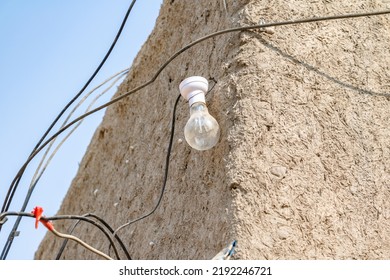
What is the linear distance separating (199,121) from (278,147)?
39cm

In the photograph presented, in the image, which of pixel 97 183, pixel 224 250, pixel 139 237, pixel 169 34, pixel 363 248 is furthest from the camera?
pixel 97 183

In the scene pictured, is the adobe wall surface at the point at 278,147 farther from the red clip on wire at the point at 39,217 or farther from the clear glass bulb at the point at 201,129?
the red clip on wire at the point at 39,217

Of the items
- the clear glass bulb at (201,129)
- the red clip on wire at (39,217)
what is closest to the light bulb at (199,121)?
the clear glass bulb at (201,129)

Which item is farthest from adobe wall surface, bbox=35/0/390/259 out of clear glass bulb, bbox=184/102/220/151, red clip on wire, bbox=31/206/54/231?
red clip on wire, bbox=31/206/54/231

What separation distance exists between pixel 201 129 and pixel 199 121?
0.04 metres

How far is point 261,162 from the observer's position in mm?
4172

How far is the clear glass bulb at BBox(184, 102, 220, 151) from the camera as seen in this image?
417 cm

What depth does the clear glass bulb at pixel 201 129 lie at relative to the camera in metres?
4.17

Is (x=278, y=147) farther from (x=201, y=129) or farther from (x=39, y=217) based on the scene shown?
(x=39, y=217)

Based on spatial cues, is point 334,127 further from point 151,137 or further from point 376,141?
point 151,137

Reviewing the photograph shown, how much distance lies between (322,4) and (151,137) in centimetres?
124

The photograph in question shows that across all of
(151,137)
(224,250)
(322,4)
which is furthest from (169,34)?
(224,250)

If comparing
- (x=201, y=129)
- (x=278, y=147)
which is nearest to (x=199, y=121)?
(x=201, y=129)

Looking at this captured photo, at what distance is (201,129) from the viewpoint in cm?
417
